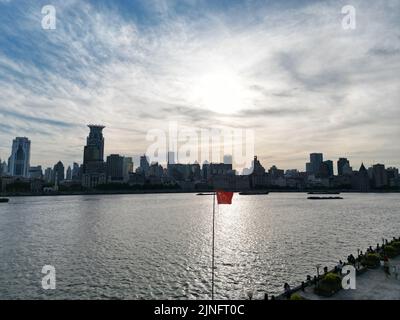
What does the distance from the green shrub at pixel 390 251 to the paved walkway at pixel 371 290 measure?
9915 mm

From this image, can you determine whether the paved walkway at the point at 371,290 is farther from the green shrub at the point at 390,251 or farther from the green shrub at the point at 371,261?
the green shrub at the point at 390,251

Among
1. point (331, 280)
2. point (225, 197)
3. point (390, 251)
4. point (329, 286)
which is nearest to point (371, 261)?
point (390, 251)

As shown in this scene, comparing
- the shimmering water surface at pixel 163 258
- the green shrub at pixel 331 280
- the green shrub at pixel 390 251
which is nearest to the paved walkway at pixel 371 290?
the green shrub at pixel 331 280

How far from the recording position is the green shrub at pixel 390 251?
41.1 metres

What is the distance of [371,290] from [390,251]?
A: 56.1ft

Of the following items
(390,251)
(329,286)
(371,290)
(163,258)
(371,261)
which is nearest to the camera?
(329,286)

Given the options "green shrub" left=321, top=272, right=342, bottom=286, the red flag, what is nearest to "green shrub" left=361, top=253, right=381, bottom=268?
"green shrub" left=321, top=272, right=342, bottom=286

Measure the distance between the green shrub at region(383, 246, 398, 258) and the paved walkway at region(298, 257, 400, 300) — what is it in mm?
9915

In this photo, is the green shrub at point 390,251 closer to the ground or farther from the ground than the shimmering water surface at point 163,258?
farther from the ground

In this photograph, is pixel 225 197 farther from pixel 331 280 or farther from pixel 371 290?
pixel 371 290

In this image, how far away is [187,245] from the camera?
59188 mm

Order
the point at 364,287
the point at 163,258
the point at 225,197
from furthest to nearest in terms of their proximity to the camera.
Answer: the point at 163,258 → the point at 364,287 → the point at 225,197

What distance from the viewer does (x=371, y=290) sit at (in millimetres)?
27969
